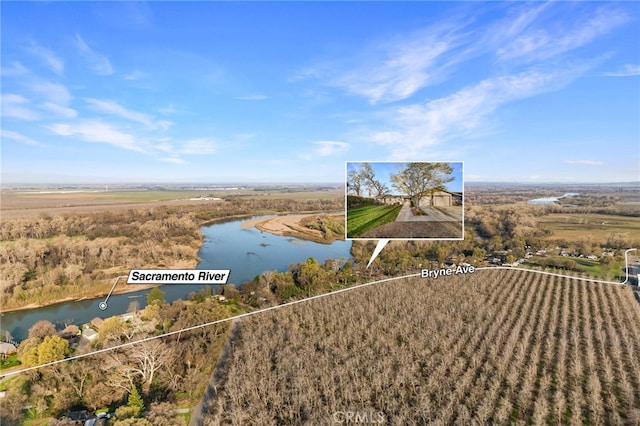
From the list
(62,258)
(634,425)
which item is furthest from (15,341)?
(634,425)

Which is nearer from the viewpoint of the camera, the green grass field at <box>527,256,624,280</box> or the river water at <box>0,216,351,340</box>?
the river water at <box>0,216,351,340</box>

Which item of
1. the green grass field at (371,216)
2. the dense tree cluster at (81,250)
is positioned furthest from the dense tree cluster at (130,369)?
the green grass field at (371,216)

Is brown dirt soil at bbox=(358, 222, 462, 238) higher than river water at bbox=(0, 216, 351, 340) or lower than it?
higher

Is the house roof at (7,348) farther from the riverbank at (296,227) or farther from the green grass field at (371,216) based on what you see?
the green grass field at (371,216)

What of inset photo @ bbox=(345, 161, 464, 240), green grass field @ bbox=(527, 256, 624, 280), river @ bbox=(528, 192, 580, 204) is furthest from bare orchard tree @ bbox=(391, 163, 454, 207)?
green grass field @ bbox=(527, 256, 624, 280)

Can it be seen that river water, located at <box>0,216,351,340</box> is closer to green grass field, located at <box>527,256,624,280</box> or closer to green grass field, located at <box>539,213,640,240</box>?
green grass field, located at <box>539,213,640,240</box>
